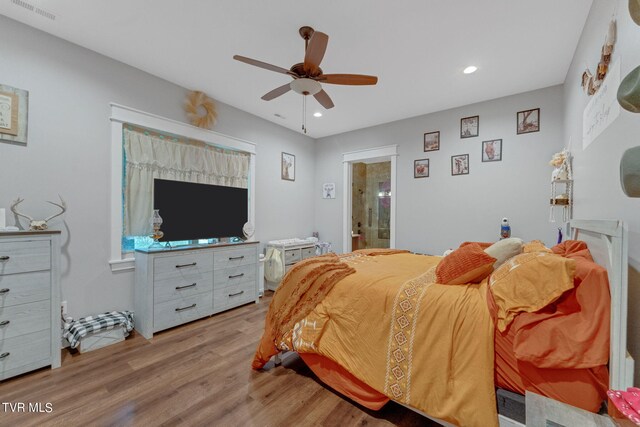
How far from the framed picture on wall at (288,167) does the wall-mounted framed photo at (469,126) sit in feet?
8.61

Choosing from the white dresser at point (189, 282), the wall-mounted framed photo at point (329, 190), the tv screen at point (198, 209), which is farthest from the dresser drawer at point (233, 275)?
the wall-mounted framed photo at point (329, 190)

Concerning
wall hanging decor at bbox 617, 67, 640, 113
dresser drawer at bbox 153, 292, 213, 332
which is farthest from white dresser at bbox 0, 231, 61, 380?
wall hanging decor at bbox 617, 67, 640, 113

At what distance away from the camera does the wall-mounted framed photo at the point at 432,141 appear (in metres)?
3.78

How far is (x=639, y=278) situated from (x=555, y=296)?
30 cm

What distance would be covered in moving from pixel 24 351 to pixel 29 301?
0.36 m

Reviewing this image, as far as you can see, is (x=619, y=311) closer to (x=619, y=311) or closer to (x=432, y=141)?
(x=619, y=311)

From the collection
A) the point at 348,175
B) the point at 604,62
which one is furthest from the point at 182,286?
the point at 604,62

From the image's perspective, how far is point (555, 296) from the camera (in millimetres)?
1154

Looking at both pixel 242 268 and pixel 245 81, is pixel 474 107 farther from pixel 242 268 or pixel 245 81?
pixel 242 268

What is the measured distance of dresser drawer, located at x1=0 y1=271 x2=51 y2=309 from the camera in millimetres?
1866

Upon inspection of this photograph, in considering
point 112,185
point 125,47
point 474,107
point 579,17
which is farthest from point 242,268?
point 579,17

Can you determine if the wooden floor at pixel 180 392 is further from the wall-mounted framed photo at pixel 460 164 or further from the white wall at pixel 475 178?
the wall-mounted framed photo at pixel 460 164

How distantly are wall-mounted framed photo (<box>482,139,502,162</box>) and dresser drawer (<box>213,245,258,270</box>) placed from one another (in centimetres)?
322

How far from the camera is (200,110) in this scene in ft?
10.9
